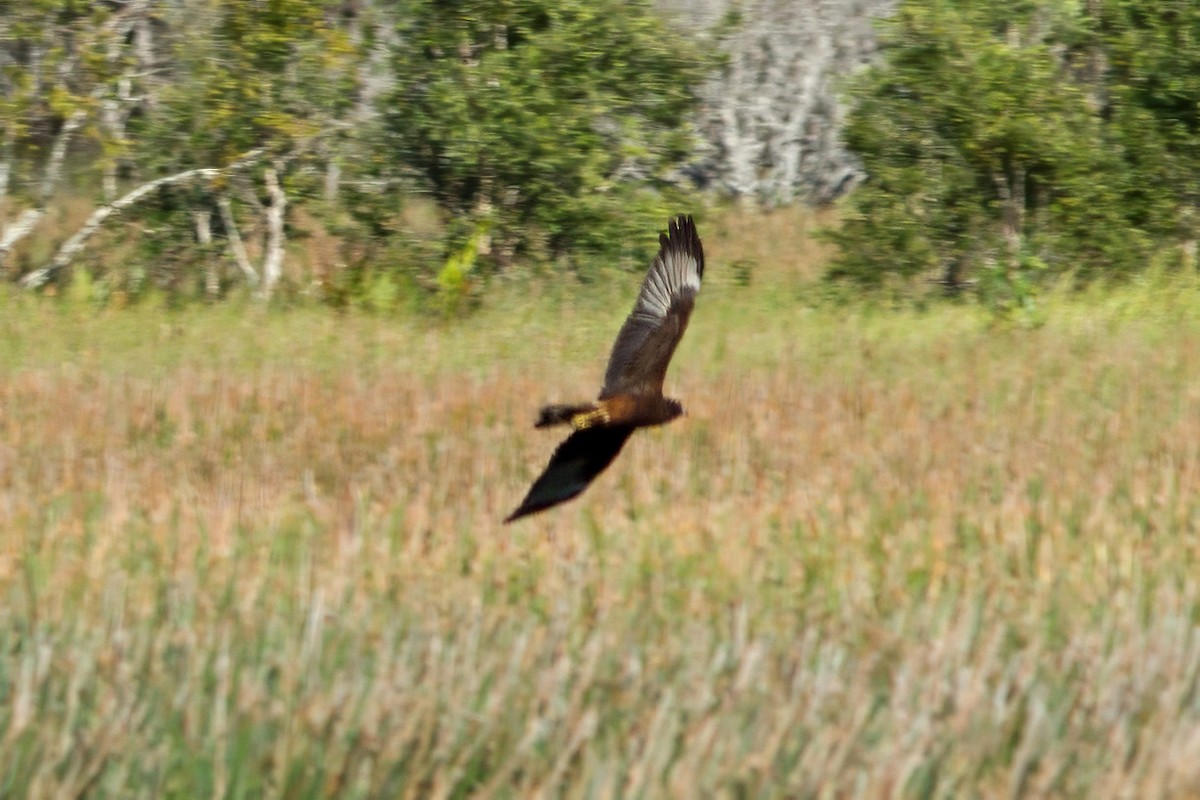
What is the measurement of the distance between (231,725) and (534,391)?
18.5ft

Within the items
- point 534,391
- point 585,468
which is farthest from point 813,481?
point 534,391

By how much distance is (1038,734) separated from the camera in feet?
11.9

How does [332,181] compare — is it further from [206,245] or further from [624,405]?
[624,405]

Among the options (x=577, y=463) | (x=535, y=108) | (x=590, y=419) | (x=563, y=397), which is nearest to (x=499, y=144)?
(x=535, y=108)

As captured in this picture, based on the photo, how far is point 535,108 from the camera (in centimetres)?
1501

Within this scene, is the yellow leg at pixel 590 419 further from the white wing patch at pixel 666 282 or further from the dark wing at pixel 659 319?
the white wing patch at pixel 666 282

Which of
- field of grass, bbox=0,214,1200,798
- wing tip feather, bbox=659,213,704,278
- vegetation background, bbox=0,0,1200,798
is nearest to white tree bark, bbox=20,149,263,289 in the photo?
vegetation background, bbox=0,0,1200,798

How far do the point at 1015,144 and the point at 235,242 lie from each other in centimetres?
717

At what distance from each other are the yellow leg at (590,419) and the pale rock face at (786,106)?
57.7ft

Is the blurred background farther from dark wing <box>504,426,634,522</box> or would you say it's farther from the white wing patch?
dark wing <box>504,426,634,522</box>

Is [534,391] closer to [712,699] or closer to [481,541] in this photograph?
[481,541]

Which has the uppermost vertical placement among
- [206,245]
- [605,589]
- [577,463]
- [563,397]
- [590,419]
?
[605,589]

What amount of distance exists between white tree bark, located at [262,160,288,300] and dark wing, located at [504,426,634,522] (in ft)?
31.3

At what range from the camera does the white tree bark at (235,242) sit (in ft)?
49.5
